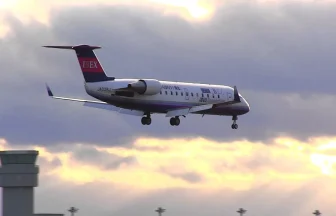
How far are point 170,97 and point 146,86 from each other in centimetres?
510

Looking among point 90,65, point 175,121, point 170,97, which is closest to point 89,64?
point 90,65

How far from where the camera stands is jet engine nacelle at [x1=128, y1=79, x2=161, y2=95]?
442 feet

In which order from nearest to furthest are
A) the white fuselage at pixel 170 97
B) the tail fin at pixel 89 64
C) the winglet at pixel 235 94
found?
the white fuselage at pixel 170 97 < the tail fin at pixel 89 64 < the winglet at pixel 235 94

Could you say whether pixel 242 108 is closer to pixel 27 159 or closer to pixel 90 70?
pixel 90 70

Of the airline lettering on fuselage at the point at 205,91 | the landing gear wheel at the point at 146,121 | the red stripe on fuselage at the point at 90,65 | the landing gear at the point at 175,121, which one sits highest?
the airline lettering on fuselage at the point at 205,91

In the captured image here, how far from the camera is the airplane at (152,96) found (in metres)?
134

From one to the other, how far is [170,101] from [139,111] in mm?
4238

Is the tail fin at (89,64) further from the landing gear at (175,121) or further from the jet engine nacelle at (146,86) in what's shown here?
the landing gear at (175,121)

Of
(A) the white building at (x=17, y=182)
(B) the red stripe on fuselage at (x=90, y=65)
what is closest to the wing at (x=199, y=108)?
(B) the red stripe on fuselage at (x=90, y=65)

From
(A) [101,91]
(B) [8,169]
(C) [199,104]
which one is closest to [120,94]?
(A) [101,91]

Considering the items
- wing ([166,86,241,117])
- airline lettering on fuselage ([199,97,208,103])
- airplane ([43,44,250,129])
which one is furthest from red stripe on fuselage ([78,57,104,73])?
airline lettering on fuselage ([199,97,208,103])

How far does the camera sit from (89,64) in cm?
13662

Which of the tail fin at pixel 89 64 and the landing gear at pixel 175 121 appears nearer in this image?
the tail fin at pixel 89 64

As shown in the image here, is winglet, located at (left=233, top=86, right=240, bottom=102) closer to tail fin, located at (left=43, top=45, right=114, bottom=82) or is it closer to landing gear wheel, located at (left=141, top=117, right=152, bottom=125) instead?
landing gear wheel, located at (left=141, top=117, right=152, bottom=125)
